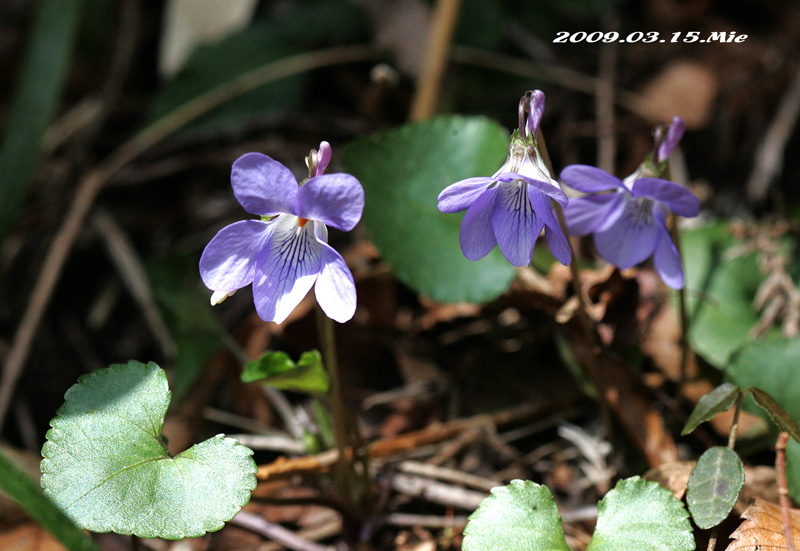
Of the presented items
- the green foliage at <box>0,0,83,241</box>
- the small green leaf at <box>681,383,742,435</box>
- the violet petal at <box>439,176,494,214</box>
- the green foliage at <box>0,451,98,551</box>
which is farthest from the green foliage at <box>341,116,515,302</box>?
the green foliage at <box>0,0,83,241</box>

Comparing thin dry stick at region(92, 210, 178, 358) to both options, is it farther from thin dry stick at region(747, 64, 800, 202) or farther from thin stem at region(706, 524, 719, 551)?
thin dry stick at region(747, 64, 800, 202)

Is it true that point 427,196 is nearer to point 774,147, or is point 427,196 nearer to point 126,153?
point 126,153

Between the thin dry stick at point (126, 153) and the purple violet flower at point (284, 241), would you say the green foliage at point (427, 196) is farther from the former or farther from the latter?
the thin dry stick at point (126, 153)

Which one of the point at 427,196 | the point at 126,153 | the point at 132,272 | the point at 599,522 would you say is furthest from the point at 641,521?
the point at 126,153

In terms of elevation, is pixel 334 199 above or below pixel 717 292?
above

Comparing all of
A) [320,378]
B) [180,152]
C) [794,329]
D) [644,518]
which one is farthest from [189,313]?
[794,329]

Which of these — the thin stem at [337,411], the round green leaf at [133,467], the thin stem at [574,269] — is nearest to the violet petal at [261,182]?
the thin stem at [337,411]
